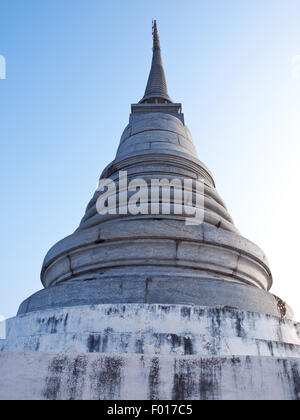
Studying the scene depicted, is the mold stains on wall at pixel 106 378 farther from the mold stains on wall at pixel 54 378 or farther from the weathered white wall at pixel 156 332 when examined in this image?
the weathered white wall at pixel 156 332

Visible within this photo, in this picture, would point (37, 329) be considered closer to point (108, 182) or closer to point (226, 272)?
point (226, 272)

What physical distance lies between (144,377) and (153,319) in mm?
Result: 1389

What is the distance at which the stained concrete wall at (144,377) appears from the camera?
3234mm

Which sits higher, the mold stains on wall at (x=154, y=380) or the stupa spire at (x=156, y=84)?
the stupa spire at (x=156, y=84)

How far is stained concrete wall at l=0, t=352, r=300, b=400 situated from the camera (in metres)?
3.23

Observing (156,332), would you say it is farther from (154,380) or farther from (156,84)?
(156,84)

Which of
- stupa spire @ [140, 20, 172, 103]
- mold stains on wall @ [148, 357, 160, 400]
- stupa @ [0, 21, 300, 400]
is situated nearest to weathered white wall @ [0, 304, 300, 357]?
stupa @ [0, 21, 300, 400]

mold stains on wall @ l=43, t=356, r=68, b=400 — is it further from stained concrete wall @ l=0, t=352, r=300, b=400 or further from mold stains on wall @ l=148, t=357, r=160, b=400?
mold stains on wall @ l=148, t=357, r=160, b=400

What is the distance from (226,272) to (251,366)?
2918 millimetres

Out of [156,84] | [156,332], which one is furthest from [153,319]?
[156,84]

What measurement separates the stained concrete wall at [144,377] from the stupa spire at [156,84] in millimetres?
10747

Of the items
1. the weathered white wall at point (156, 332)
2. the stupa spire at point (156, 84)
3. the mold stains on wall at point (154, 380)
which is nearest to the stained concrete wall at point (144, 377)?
the mold stains on wall at point (154, 380)

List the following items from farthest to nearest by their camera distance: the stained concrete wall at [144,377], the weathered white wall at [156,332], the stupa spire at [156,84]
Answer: the stupa spire at [156,84]
the weathered white wall at [156,332]
the stained concrete wall at [144,377]
